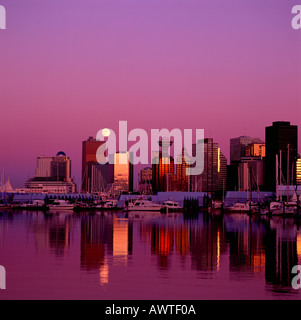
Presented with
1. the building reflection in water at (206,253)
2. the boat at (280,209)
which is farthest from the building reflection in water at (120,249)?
the boat at (280,209)

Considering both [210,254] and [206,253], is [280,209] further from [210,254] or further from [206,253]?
[210,254]

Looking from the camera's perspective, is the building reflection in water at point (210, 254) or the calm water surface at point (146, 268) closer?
the calm water surface at point (146, 268)

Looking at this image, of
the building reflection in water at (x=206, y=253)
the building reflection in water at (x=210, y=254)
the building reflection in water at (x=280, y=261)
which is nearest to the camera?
the building reflection in water at (x=280, y=261)

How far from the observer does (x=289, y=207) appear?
129 metres

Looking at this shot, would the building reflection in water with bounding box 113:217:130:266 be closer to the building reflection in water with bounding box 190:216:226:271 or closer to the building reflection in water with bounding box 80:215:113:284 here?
the building reflection in water with bounding box 80:215:113:284

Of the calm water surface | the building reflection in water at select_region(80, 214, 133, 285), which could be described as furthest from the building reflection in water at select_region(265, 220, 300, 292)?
the building reflection in water at select_region(80, 214, 133, 285)

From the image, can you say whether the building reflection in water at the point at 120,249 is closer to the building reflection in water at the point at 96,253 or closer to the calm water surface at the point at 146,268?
the calm water surface at the point at 146,268

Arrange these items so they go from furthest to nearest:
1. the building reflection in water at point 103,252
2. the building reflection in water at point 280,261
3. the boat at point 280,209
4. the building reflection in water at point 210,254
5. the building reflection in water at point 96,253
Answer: the boat at point 280,209, the building reflection in water at point 103,252, the building reflection in water at point 96,253, the building reflection in water at point 210,254, the building reflection in water at point 280,261

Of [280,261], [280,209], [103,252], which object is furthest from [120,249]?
[280,209]
